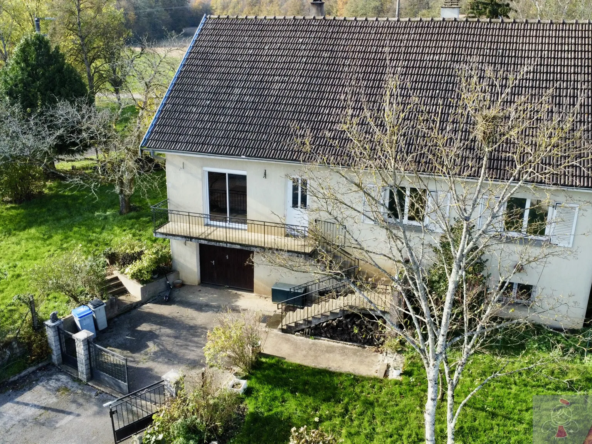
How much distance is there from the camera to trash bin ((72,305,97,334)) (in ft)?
55.6

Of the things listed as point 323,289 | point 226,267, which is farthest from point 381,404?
point 226,267

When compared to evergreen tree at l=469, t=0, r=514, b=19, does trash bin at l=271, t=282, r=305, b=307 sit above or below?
below

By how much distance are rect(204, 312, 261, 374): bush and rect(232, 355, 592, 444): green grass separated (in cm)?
51

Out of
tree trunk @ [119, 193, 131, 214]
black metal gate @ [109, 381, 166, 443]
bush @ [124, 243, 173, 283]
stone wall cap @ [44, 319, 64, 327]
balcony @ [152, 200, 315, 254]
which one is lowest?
black metal gate @ [109, 381, 166, 443]

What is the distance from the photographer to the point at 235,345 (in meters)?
14.9

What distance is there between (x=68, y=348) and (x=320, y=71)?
1194cm

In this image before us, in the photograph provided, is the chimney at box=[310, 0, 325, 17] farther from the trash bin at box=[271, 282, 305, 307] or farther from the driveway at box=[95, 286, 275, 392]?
the driveway at box=[95, 286, 275, 392]

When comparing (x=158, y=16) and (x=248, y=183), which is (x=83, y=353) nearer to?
(x=248, y=183)

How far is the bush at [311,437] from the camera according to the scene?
41.0 feet

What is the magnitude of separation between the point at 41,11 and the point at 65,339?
92.3 ft

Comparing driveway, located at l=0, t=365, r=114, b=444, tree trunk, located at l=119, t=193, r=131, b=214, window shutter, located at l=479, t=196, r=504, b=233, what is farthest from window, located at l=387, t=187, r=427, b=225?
tree trunk, located at l=119, t=193, r=131, b=214

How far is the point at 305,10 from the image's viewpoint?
48.8m

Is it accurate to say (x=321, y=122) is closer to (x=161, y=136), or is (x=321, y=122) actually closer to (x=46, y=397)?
(x=161, y=136)

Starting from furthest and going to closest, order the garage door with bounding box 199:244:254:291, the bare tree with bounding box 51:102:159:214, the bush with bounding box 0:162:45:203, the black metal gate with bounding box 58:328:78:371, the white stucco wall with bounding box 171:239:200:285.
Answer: the bush with bounding box 0:162:45:203 < the bare tree with bounding box 51:102:159:214 < the white stucco wall with bounding box 171:239:200:285 < the garage door with bounding box 199:244:254:291 < the black metal gate with bounding box 58:328:78:371
